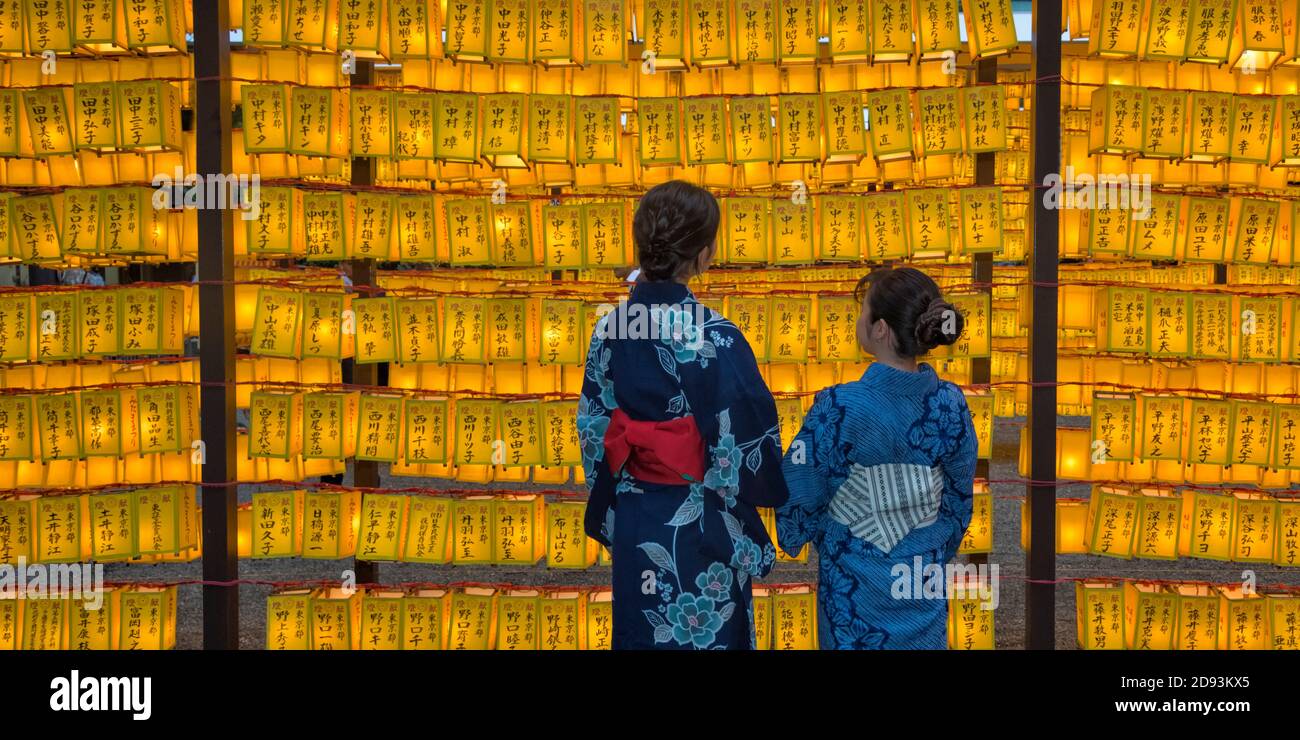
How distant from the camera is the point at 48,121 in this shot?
3.40 m

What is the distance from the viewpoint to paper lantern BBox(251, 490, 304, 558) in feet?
11.1

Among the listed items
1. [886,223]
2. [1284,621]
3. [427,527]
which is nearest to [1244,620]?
[1284,621]

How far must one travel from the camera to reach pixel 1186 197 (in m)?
3.37

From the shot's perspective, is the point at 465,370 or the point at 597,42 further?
the point at 465,370

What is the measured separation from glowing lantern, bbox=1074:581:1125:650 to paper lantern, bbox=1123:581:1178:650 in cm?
4

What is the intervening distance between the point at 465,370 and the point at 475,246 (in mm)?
568

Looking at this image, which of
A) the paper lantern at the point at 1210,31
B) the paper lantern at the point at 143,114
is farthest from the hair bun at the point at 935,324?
the paper lantern at the point at 143,114

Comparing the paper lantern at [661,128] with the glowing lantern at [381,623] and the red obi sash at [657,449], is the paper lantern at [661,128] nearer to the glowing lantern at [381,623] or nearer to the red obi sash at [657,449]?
the red obi sash at [657,449]

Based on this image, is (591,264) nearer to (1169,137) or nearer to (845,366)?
(845,366)

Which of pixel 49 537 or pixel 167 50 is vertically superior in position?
pixel 167 50

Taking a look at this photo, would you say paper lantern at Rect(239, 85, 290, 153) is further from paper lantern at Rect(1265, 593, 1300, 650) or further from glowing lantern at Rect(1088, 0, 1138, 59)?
paper lantern at Rect(1265, 593, 1300, 650)

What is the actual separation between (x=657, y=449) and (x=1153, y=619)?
2217 millimetres

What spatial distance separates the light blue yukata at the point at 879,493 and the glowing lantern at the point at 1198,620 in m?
1.64

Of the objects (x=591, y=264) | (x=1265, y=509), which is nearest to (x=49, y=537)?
(x=591, y=264)
